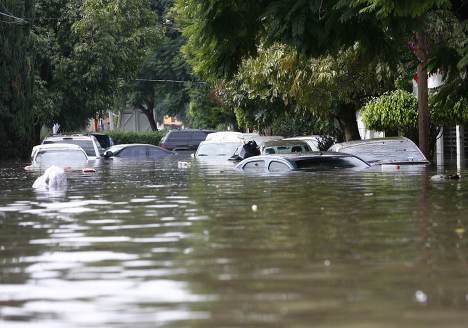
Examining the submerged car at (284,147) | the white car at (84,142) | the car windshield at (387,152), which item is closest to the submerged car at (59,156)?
the submerged car at (284,147)

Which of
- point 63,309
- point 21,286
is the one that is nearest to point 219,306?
point 63,309

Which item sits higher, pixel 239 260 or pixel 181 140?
pixel 181 140

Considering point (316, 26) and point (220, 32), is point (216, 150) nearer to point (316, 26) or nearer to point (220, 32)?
point (220, 32)

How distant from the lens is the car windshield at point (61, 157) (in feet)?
109

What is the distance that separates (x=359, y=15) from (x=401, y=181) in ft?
14.7

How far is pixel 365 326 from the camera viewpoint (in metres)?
7.10

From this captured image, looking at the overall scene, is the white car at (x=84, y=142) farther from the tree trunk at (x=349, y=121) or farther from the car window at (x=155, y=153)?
the tree trunk at (x=349, y=121)

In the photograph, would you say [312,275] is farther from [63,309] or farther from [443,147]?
[443,147]

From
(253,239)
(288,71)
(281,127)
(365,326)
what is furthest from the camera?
(281,127)

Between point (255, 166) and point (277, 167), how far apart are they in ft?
4.21

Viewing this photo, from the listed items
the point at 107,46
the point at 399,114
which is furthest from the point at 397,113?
the point at 107,46

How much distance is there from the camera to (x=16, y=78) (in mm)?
47375

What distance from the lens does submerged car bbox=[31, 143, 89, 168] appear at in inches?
1300

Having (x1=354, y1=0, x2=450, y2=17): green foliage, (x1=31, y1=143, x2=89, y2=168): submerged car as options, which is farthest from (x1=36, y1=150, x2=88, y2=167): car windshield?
(x1=354, y1=0, x2=450, y2=17): green foliage
